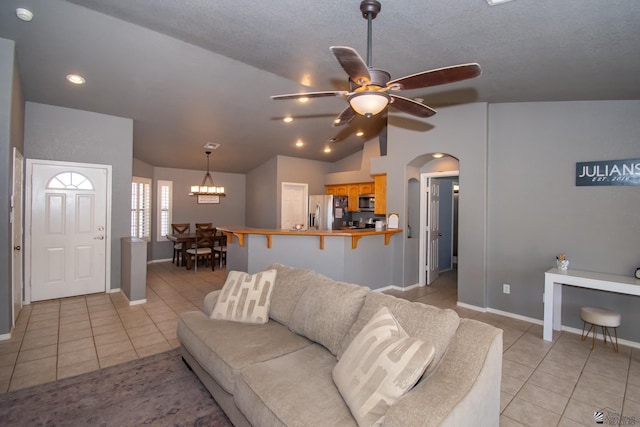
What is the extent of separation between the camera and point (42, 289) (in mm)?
4574

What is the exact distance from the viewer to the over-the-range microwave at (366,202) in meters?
7.40

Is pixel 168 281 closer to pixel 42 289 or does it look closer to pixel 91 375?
pixel 42 289

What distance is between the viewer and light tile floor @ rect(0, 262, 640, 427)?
234 centimetres

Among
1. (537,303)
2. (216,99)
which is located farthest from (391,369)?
(216,99)

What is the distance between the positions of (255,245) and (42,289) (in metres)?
3.10

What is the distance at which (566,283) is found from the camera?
3.42m

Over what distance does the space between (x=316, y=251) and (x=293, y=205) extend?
3361mm

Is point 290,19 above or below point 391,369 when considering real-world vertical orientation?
above

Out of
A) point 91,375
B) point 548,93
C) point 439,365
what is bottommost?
point 91,375

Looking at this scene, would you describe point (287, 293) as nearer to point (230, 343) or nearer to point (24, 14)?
point (230, 343)

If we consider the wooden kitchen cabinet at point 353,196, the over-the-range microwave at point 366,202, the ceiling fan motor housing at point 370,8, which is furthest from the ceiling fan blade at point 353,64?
the wooden kitchen cabinet at point 353,196

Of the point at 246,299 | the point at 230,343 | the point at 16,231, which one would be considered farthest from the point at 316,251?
the point at 16,231

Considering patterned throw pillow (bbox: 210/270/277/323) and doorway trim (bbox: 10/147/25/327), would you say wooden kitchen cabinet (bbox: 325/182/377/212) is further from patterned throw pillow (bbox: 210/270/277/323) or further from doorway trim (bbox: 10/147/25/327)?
doorway trim (bbox: 10/147/25/327)

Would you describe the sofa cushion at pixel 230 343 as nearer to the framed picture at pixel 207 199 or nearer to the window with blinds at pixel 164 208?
the window with blinds at pixel 164 208
